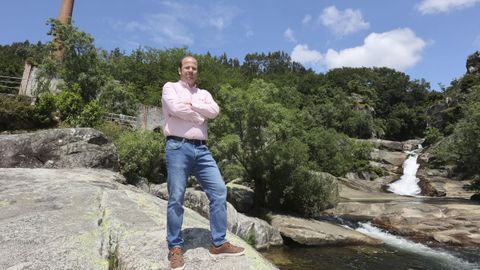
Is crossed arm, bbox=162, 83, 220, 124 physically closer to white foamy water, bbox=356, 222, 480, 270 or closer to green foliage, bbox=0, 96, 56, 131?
white foamy water, bbox=356, 222, 480, 270

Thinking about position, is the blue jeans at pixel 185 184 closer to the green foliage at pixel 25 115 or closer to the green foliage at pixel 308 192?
the green foliage at pixel 308 192

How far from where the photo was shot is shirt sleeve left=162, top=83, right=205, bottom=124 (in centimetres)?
489

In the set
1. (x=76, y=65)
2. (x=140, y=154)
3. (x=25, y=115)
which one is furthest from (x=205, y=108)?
(x=76, y=65)


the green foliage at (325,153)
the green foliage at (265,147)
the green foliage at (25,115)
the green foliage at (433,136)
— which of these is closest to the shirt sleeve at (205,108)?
the green foliage at (265,147)

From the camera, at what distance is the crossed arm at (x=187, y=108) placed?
4895mm

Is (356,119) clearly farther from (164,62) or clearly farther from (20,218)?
(20,218)

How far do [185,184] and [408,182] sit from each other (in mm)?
41191

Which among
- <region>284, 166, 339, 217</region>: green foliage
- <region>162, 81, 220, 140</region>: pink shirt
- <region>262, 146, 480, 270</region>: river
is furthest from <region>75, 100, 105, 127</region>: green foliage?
<region>162, 81, 220, 140</region>: pink shirt

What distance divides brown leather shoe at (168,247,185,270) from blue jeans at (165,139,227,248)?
0.09 metres

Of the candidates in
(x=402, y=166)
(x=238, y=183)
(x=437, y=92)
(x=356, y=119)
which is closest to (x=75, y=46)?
(x=238, y=183)

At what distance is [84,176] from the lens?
28.4 ft

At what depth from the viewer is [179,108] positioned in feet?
16.0

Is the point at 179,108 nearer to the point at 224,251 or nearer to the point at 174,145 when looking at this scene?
the point at 174,145

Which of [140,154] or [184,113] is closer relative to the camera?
[184,113]
